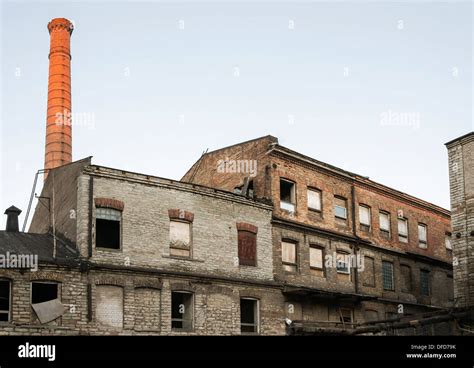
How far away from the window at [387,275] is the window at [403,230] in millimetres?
2074

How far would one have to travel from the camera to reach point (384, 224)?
123ft

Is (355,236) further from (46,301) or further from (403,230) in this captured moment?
(46,301)

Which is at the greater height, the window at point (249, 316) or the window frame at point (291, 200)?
the window frame at point (291, 200)

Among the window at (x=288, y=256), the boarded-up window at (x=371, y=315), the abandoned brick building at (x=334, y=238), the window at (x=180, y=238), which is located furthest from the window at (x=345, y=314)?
the window at (x=180, y=238)

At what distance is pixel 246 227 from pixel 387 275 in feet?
35.8

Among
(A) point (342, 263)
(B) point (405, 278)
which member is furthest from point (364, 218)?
(B) point (405, 278)

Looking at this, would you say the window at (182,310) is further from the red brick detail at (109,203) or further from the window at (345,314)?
the window at (345,314)

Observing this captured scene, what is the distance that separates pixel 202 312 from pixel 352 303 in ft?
30.9

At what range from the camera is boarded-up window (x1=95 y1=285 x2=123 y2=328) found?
961 inches

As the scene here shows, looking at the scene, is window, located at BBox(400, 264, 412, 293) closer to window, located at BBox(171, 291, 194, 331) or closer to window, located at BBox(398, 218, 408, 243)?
window, located at BBox(398, 218, 408, 243)

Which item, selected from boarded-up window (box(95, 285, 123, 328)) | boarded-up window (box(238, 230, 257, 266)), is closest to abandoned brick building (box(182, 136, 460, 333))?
boarded-up window (box(238, 230, 257, 266))

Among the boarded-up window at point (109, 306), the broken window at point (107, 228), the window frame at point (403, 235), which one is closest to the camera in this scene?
the boarded-up window at point (109, 306)

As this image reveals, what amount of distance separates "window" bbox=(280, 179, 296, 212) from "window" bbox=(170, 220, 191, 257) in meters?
5.84

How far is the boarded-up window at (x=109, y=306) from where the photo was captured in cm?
2442
